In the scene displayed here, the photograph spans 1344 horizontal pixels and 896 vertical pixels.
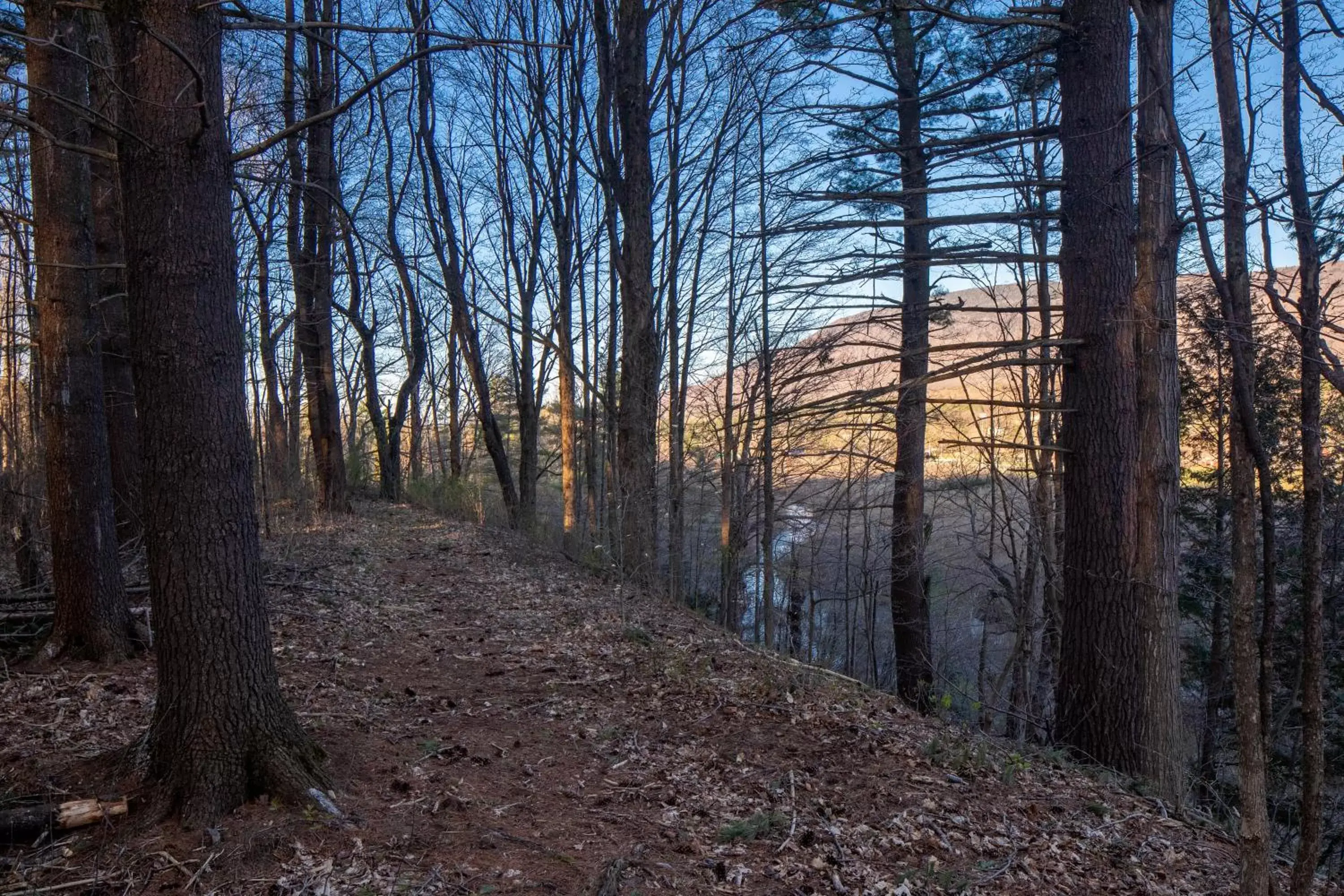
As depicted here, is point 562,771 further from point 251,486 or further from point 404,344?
point 404,344

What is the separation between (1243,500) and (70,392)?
6.68m

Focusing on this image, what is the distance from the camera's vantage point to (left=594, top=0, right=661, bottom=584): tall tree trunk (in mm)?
10406

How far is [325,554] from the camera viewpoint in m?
10.2

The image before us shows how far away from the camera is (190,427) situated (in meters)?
3.23

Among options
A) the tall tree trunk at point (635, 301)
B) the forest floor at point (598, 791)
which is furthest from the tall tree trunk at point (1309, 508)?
the tall tree trunk at point (635, 301)

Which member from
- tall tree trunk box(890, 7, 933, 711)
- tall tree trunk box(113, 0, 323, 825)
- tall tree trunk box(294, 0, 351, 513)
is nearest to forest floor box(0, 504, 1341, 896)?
tall tree trunk box(113, 0, 323, 825)

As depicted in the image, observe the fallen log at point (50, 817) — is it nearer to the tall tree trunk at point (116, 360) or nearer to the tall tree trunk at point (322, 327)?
the tall tree trunk at point (116, 360)

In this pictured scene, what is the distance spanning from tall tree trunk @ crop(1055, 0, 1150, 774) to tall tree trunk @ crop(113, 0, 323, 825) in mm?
5639

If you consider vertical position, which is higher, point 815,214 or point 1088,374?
point 815,214

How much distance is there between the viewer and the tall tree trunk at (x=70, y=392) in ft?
16.4

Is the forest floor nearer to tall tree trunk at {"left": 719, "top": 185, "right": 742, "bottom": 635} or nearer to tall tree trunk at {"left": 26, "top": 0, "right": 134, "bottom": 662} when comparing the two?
tall tree trunk at {"left": 26, "top": 0, "right": 134, "bottom": 662}

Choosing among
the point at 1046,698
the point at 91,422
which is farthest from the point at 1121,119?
the point at 1046,698

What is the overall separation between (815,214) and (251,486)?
18.8 feet

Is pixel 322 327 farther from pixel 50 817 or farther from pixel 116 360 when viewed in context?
pixel 50 817
